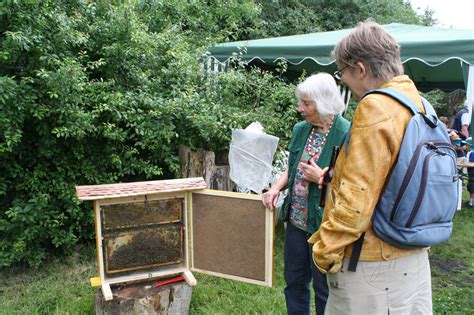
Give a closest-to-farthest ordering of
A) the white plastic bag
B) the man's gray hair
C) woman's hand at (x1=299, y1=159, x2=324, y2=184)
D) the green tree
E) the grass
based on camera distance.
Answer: the man's gray hair → woman's hand at (x1=299, y1=159, x2=324, y2=184) → the grass → the white plastic bag → the green tree

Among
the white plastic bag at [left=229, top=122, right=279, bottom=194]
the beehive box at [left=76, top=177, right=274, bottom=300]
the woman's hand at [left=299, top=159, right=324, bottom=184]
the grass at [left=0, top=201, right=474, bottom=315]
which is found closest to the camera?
the woman's hand at [left=299, top=159, right=324, bottom=184]

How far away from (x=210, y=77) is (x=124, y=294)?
2.64 metres

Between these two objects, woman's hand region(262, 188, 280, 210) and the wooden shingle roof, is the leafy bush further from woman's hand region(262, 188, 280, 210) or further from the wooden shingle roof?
woman's hand region(262, 188, 280, 210)

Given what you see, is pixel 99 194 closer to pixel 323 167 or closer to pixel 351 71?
pixel 323 167

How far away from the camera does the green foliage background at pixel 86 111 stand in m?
3.27

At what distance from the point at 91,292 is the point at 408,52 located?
165 inches

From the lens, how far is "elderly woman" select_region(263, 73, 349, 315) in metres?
2.31

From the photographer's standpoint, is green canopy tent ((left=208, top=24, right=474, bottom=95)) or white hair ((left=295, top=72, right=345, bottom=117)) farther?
green canopy tent ((left=208, top=24, right=474, bottom=95))

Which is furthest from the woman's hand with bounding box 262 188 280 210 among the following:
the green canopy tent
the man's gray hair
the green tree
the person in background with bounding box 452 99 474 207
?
the green tree

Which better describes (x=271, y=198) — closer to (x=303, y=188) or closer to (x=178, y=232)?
(x=303, y=188)

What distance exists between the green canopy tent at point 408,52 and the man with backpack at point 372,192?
10.2 ft

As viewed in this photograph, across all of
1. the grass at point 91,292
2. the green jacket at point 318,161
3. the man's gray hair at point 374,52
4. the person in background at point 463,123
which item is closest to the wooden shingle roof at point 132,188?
the green jacket at point 318,161

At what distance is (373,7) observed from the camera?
14164 mm

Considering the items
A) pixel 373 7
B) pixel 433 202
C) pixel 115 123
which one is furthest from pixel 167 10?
pixel 373 7
